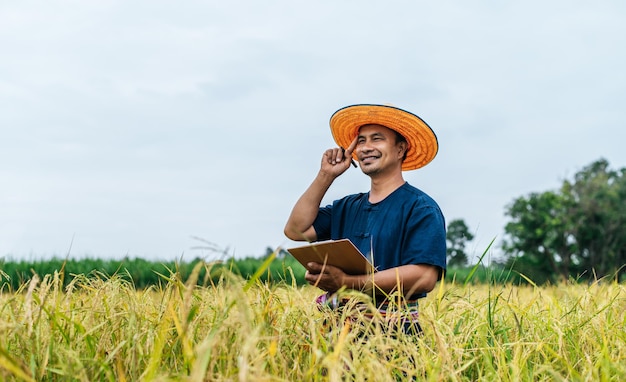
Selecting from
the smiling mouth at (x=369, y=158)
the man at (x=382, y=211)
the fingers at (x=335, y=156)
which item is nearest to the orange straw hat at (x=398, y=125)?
the man at (x=382, y=211)

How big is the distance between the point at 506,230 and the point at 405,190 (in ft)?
122

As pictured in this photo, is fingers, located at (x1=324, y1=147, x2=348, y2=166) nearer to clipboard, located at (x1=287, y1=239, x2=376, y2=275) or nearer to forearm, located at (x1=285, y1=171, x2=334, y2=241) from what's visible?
forearm, located at (x1=285, y1=171, x2=334, y2=241)

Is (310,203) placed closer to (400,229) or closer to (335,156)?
(335,156)

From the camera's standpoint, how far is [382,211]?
12.7 feet

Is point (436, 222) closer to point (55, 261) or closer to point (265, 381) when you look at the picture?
point (265, 381)

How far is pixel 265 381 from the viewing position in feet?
5.87

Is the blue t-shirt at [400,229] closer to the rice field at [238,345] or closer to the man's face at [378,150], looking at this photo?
the man's face at [378,150]

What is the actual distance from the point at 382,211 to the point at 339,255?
78 centimetres

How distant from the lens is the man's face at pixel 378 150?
3986mm

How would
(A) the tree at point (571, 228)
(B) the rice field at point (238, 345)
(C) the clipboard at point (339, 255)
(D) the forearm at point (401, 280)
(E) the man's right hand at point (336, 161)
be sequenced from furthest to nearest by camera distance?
(A) the tree at point (571, 228), (E) the man's right hand at point (336, 161), (D) the forearm at point (401, 280), (C) the clipboard at point (339, 255), (B) the rice field at point (238, 345)

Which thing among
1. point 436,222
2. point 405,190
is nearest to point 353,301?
point 436,222

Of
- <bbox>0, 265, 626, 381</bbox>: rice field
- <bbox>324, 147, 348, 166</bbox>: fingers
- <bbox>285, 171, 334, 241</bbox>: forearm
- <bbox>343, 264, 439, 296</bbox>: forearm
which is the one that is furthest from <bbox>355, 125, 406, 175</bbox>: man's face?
<bbox>0, 265, 626, 381</bbox>: rice field

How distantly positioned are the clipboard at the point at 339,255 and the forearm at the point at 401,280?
53 mm

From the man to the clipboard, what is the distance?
0.05 m
